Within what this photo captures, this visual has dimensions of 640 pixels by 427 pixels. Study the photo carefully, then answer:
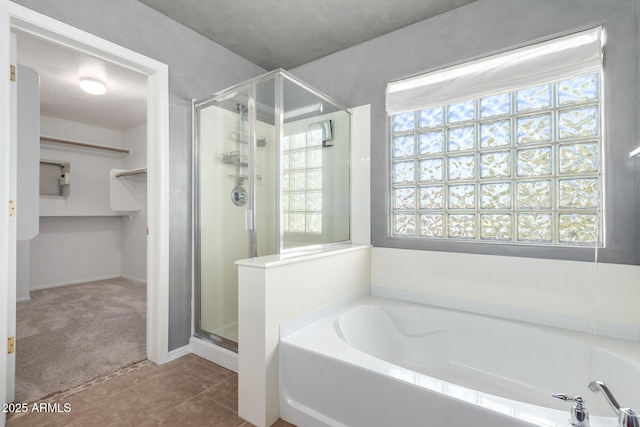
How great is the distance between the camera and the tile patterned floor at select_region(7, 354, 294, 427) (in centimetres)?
150

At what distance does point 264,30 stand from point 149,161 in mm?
1367

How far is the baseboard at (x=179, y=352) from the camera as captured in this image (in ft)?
7.04

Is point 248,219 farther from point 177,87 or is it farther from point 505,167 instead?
point 505,167

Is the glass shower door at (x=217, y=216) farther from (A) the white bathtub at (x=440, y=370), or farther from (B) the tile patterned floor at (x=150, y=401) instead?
(A) the white bathtub at (x=440, y=370)

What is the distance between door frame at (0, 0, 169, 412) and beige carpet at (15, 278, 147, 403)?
320 mm

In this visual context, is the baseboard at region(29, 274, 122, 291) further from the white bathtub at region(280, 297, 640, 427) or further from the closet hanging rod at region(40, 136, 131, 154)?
the white bathtub at region(280, 297, 640, 427)

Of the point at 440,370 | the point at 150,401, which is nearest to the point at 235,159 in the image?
the point at 150,401

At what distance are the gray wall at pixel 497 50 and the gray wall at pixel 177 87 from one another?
1.04 metres

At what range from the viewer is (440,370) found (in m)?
1.81

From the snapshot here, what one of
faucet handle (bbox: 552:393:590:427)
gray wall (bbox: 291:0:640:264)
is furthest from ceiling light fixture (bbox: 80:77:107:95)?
faucet handle (bbox: 552:393:590:427)

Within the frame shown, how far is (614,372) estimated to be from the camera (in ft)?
4.45

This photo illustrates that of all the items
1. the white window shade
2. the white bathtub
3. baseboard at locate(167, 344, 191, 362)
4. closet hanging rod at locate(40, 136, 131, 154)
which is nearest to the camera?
A: the white bathtub

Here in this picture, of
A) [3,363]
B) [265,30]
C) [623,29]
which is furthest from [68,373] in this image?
[623,29]

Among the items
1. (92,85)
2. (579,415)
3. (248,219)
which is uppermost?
(92,85)
